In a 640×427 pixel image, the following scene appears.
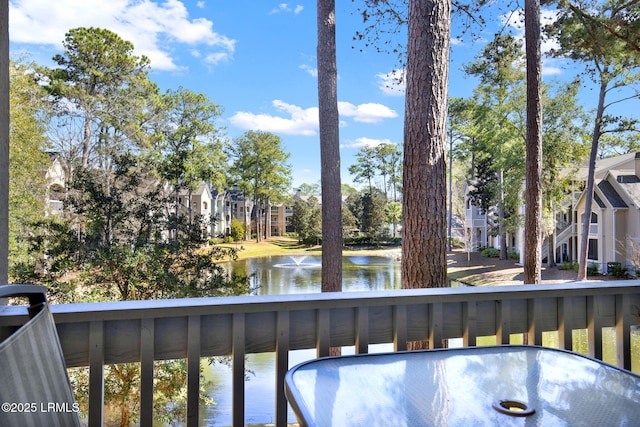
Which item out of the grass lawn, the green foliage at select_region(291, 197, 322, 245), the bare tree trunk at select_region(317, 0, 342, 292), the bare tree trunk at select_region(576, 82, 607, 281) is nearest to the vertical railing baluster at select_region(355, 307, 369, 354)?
the bare tree trunk at select_region(317, 0, 342, 292)

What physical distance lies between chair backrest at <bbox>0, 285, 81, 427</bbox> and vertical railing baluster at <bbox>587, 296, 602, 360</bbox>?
1.76 meters

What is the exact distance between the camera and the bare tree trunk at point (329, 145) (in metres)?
4.90

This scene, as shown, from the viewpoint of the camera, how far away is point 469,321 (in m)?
1.58

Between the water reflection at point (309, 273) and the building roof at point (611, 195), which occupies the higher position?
the building roof at point (611, 195)

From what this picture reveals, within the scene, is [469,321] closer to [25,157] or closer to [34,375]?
[34,375]

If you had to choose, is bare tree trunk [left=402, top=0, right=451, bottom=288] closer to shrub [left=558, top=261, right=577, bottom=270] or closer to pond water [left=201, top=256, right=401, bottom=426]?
pond water [left=201, top=256, right=401, bottom=426]

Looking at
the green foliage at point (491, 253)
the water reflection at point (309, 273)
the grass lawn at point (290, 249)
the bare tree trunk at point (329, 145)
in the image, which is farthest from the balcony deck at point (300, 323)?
the green foliage at point (491, 253)

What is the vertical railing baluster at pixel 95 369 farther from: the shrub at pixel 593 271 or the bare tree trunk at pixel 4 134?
the shrub at pixel 593 271

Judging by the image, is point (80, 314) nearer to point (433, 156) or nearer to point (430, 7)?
point (433, 156)

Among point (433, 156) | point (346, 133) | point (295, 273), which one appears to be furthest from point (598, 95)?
point (346, 133)

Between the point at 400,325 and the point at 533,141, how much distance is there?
5015mm

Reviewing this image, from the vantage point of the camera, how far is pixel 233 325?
1359 mm

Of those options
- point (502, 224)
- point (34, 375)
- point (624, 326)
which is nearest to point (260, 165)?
point (502, 224)

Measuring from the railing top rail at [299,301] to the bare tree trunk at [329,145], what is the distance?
339cm
